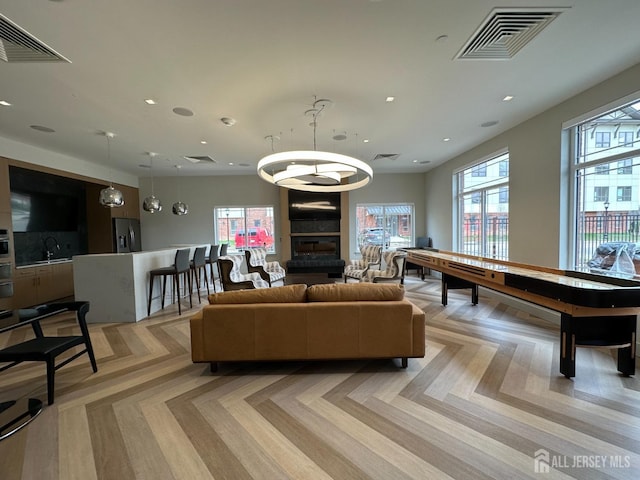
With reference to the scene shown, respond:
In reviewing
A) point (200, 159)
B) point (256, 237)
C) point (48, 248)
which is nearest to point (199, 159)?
point (200, 159)

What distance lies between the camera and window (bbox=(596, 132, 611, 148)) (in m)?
3.46

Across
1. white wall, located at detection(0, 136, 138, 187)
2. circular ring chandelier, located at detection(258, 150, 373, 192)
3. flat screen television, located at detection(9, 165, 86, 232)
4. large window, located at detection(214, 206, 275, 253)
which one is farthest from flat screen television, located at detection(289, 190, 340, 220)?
flat screen television, located at detection(9, 165, 86, 232)

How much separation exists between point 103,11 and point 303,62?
1.65 metres

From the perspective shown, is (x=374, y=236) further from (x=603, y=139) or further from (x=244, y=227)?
(x=603, y=139)

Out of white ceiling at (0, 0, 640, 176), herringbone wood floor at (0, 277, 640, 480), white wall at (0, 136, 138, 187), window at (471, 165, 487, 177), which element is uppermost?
white ceiling at (0, 0, 640, 176)

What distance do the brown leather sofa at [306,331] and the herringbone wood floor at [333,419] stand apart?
0.22 m

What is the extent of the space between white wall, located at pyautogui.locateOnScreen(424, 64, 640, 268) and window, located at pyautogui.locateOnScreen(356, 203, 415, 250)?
332 cm

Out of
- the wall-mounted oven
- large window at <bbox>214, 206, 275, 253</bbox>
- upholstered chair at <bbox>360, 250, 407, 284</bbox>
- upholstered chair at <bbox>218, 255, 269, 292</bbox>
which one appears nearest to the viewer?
the wall-mounted oven

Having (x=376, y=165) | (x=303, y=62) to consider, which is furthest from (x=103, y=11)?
(x=376, y=165)

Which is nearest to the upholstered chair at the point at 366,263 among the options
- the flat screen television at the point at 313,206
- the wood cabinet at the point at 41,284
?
the flat screen television at the point at 313,206

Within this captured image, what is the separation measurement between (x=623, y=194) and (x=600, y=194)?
259 millimetres

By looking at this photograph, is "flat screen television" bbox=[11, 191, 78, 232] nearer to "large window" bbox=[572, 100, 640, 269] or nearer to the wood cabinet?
the wood cabinet

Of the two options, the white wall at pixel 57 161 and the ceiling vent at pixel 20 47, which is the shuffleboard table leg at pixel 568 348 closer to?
the ceiling vent at pixel 20 47

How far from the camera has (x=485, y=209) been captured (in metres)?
5.84
